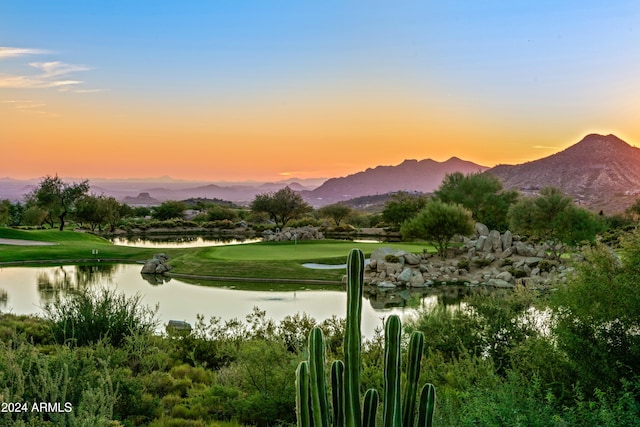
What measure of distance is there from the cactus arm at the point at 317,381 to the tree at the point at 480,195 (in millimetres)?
40699

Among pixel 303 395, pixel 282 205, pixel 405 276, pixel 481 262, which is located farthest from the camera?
pixel 282 205

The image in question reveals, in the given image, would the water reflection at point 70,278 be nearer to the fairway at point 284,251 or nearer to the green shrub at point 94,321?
the fairway at point 284,251

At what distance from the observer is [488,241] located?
91.7ft

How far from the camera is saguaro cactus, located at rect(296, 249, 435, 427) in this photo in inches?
132

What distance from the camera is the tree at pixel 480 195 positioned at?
43.5m

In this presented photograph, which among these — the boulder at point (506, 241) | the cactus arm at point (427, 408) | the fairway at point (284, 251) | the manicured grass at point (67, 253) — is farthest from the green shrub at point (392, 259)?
the cactus arm at point (427, 408)

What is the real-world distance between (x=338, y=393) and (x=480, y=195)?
142 feet

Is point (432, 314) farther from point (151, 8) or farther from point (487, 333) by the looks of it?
point (151, 8)

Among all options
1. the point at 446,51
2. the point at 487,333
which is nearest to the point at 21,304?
the point at 487,333

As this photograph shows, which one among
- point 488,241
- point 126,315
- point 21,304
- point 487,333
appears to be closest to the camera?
point 487,333

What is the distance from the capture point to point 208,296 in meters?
18.5

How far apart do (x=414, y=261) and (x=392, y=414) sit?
21.7m

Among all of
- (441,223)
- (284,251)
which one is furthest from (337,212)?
(441,223)

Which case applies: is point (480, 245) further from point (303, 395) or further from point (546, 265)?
point (303, 395)
